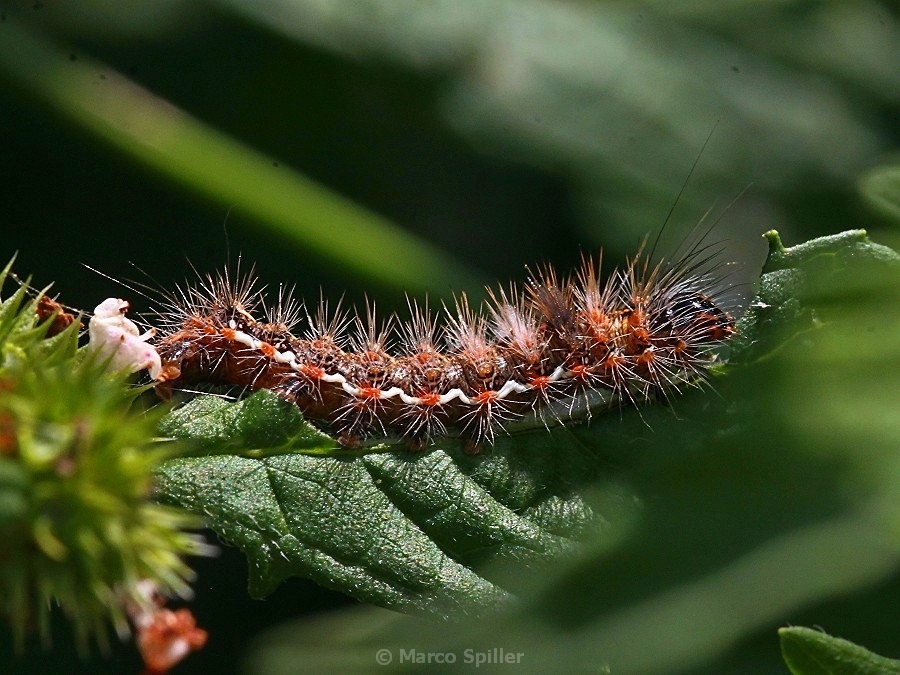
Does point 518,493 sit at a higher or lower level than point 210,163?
lower

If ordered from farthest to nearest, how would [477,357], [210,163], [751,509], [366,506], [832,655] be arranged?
[210,163], [477,357], [366,506], [751,509], [832,655]

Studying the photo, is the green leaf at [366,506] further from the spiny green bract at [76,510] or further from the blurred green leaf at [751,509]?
the spiny green bract at [76,510]

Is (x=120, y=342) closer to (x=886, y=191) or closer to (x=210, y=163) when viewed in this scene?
(x=210, y=163)

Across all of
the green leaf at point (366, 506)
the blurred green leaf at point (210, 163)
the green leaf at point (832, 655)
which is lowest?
the green leaf at point (832, 655)

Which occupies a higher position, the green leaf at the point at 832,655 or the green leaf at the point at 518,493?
A: the green leaf at the point at 518,493

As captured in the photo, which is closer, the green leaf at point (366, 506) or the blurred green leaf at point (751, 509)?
the blurred green leaf at point (751, 509)

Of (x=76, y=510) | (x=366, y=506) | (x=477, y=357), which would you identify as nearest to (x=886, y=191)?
(x=477, y=357)

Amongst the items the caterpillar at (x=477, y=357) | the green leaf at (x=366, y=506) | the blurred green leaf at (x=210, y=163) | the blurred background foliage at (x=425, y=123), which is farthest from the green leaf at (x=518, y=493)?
the blurred green leaf at (x=210, y=163)
